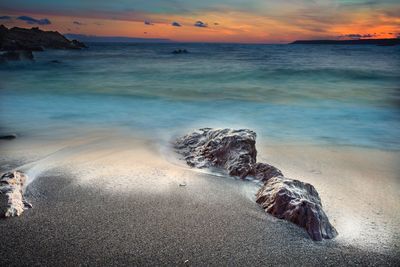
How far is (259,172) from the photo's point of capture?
4070mm

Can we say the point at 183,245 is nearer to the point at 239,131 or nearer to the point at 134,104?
the point at 239,131

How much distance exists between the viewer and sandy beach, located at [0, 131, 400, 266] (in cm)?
262

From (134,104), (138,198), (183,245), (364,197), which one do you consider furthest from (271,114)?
(183,245)

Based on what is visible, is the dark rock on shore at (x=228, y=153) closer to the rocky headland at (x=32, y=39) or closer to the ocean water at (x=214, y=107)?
the ocean water at (x=214, y=107)

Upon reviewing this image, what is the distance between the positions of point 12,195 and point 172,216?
65.9 inches

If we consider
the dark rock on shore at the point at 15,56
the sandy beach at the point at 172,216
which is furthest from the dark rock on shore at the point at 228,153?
the dark rock on shore at the point at 15,56

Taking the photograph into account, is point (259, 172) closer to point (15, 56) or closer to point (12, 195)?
point (12, 195)

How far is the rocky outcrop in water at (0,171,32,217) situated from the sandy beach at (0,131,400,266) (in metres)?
0.11

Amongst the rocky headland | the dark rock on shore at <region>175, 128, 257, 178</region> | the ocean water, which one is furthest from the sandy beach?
the rocky headland

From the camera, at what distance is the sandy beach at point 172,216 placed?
262 centimetres

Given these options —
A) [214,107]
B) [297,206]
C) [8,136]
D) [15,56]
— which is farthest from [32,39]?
[297,206]

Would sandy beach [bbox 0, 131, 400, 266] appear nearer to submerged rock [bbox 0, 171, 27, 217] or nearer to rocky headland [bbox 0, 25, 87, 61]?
submerged rock [bbox 0, 171, 27, 217]

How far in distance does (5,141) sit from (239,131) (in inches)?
164

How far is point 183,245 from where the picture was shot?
8.94 ft
